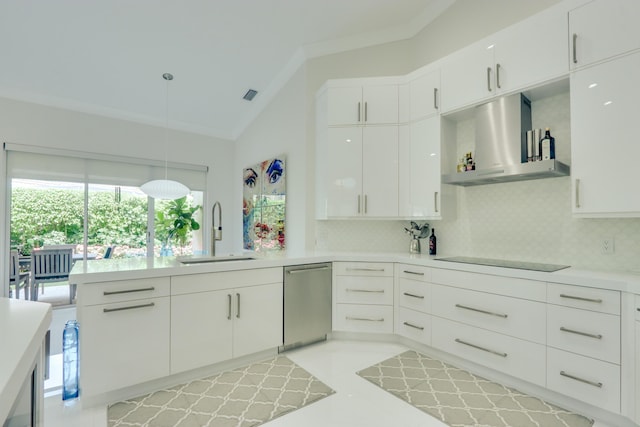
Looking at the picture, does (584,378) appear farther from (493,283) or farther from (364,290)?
(364,290)

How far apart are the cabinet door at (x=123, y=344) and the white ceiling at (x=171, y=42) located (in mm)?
2869

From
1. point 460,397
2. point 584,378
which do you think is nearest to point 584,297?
point 584,378

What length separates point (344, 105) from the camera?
331 cm

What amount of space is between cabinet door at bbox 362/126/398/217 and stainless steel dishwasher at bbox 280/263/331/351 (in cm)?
81

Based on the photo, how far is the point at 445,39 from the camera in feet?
10.8

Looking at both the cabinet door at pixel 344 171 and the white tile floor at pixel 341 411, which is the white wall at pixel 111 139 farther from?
the white tile floor at pixel 341 411

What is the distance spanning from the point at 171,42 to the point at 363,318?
144 inches

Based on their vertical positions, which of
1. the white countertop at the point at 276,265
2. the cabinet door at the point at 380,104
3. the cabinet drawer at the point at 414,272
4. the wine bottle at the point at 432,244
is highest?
the cabinet door at the point at 380,104

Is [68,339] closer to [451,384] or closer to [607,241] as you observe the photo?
[451,384]

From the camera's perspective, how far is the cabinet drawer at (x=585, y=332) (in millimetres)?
1767

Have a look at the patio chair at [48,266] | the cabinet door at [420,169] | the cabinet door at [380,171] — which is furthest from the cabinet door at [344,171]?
the patio chair at [48,266]

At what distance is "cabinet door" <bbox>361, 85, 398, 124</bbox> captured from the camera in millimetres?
3227

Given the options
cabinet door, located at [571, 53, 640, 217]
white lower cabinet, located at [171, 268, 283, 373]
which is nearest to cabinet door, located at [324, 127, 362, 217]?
white lower cabinet, located at [171, 268, 283, 373]

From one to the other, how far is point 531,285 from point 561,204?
0.81 meters
